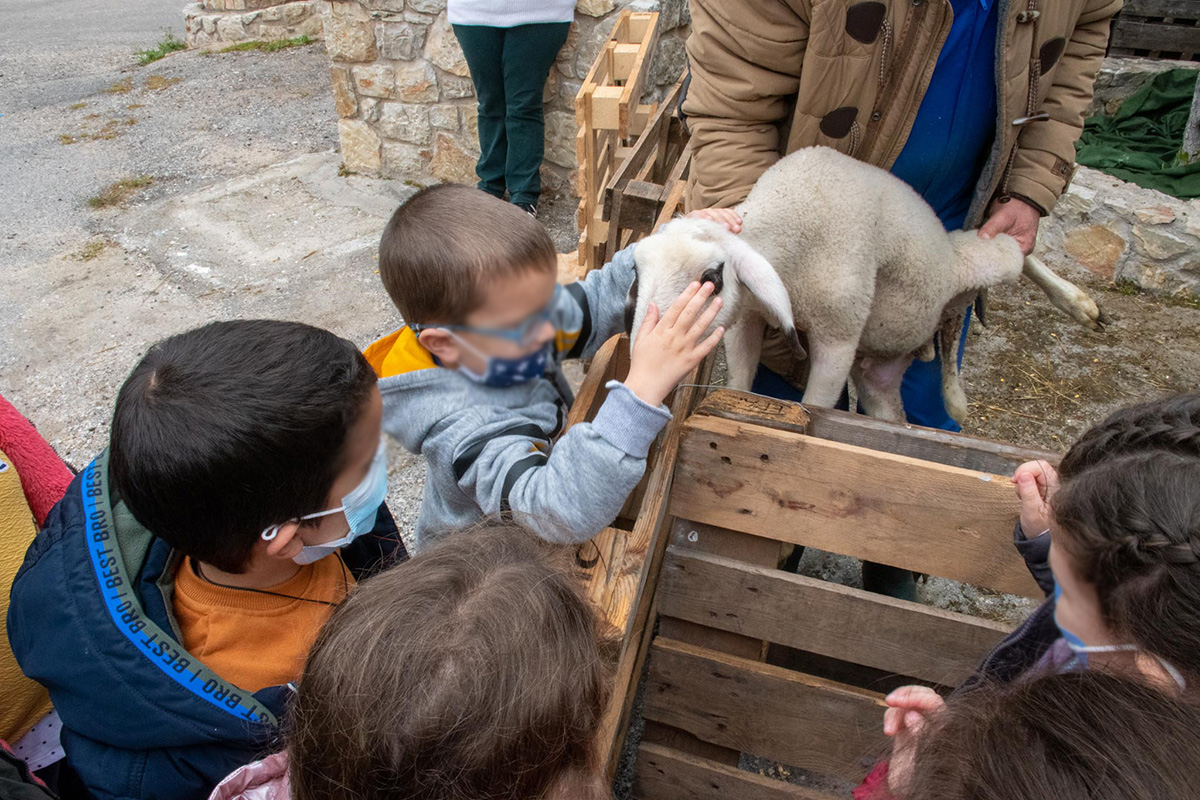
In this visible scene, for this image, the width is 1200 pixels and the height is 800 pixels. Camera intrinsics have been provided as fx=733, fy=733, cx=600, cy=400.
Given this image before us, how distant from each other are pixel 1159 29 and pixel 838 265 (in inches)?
234

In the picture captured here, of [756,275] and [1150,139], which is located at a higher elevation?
[756,275]

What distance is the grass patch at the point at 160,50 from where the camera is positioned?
24.8 ft

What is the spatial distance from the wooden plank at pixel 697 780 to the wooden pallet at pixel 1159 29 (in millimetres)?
6344

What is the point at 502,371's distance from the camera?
902 millimetres

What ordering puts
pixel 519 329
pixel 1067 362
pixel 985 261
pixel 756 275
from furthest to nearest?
pixel 1067 362 < pixel 985 261 < pixel 756 275 < pixel 519 329

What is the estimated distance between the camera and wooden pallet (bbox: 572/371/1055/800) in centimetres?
143

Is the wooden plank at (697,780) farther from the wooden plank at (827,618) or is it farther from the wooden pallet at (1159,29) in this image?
the wooden pallet at (1159,29)

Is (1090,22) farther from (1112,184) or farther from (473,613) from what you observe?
(1112,184)

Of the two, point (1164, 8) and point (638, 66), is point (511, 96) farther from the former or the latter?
point (1164, 8)

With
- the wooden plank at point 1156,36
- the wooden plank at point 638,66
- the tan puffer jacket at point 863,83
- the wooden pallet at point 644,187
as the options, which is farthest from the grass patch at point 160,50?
the wooden plank at point 1156,36

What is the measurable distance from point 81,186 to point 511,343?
219 inches

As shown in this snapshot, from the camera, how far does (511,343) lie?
0.83m

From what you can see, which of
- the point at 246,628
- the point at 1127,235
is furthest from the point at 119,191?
the point at 1127,235

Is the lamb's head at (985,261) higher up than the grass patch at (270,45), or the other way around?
the lamb's head at (985,261)
